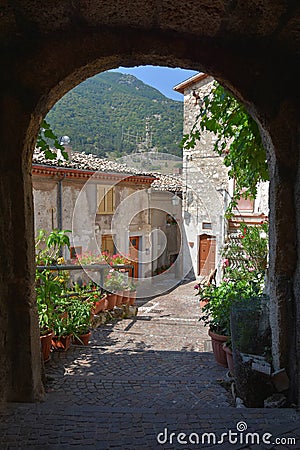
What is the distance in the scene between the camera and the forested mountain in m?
17.5

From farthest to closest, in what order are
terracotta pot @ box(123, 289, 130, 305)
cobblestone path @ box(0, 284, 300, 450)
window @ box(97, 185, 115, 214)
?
window @ box(97, 185, 115, 214), terracotta pot @ box(123, 289, 130, 305), cobblestone path @ box(0, 284, 300, 450)

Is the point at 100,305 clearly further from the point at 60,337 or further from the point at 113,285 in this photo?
the point at 60,337

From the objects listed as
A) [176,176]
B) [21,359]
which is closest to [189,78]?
[176,176]

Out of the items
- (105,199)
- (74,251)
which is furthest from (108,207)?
(74,251)

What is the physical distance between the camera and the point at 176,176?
16.6m

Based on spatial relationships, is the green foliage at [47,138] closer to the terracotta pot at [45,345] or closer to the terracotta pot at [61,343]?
the terracotta pot at [45,345]

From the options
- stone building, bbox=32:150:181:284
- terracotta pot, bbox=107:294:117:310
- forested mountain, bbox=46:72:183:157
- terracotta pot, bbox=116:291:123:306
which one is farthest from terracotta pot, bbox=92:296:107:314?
forested mountain, bbox=46:72:183:157

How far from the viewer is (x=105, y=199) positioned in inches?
480

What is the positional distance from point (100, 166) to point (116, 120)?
10.4m

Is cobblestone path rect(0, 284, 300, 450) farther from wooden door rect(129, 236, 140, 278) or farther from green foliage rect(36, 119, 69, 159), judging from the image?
wooden door rect(129, 236, 140, 278)

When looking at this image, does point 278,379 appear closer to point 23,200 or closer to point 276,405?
point 276,405

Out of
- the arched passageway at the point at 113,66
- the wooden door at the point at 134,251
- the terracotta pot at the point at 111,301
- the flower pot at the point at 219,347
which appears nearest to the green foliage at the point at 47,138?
the arched passageway at the point at 113,66

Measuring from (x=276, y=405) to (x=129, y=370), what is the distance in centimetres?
167

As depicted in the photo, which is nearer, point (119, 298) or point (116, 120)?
point (119, 298)
